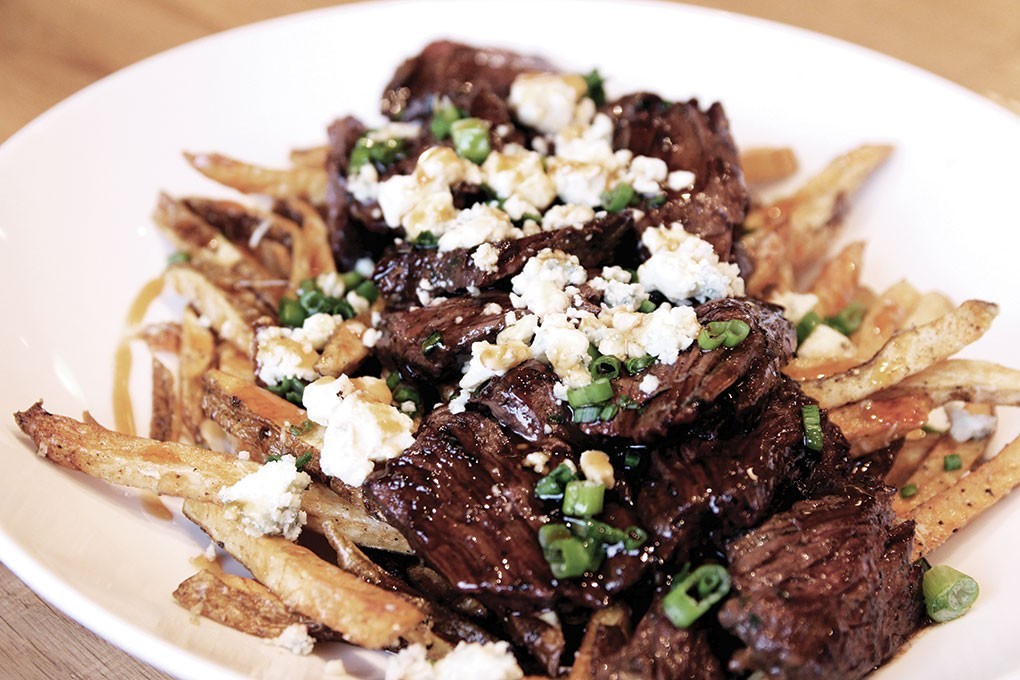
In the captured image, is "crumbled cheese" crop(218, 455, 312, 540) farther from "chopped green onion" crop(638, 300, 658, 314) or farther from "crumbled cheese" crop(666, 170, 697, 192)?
"crumbled cheese" crop(666, 170, 697, 192)

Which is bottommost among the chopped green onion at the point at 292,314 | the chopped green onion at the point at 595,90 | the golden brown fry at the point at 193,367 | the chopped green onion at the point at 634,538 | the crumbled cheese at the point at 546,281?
the golden brown fry at the point at 193,367

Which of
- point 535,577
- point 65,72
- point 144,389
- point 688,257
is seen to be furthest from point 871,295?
point 65,72

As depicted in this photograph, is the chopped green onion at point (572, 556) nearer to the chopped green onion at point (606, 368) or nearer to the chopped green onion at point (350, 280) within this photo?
the chopped green onion at point (606, 368)

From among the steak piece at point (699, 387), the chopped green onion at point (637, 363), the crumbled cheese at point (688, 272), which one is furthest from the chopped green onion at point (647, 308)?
the chopped green onion at point (637, 363)

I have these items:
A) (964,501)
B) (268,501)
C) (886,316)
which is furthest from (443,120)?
(964,501)

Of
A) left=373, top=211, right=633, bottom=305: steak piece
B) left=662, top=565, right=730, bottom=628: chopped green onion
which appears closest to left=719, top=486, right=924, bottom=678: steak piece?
left=662, top=565, right=730, bottom=628: chopped green onion
